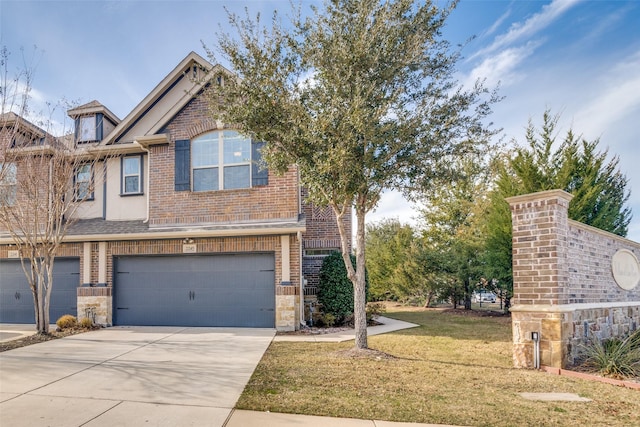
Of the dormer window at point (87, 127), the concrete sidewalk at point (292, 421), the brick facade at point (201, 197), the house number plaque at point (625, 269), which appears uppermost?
the dormer window at point (87, 127)

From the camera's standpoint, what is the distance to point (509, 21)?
31.1ft

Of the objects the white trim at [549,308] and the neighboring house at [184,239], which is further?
the neighboring house at [184,239]

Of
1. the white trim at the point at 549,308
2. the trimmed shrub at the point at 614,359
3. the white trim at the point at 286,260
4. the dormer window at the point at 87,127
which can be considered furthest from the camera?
the dormer window at the point at 87,127

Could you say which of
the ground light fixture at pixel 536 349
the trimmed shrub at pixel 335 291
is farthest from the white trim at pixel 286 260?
the ground light fixture at pixel 536 349

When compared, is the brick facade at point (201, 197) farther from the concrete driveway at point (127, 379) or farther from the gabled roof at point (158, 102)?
the concrete driveway at point (127, 379)

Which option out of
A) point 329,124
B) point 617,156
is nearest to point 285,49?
point 329,124

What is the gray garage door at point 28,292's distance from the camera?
1288 cm

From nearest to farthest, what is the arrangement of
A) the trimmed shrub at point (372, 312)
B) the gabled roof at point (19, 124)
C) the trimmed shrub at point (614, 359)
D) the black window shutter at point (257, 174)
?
1. the trimmed shrub at point (614, 359)
2. the gabled roof at point (19, 124)
3. the black window shutter at point (257, 174)
4. the trimmed shrub at point (372, 312)

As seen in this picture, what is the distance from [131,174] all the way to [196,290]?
181 inches

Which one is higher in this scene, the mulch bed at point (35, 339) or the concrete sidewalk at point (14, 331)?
the mulch bed at point (35, 339)

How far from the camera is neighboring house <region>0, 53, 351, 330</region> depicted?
11453 millimetres

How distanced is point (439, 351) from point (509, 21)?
7.80 meters

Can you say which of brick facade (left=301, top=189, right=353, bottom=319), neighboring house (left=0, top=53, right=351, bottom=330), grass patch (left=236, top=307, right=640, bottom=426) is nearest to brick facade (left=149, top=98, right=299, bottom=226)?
neighboring house (left=0, top=53, right=351, bottom=330)

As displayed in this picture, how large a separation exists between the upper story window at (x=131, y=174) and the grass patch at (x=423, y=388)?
7.84 m
